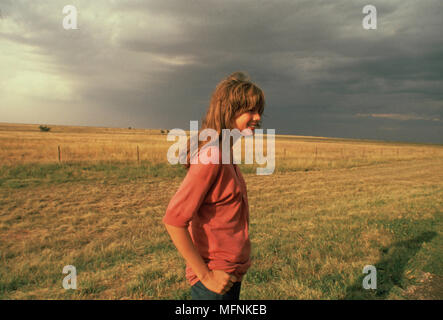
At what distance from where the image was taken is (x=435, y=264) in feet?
14.3

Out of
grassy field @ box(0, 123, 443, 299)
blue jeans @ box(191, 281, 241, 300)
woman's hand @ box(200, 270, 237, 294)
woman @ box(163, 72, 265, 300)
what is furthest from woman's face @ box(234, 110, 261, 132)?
grassy field @ box(0, 123, 443, 299)

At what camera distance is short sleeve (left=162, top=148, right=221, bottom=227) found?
132 cm

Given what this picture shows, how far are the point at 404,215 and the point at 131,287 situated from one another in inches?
268

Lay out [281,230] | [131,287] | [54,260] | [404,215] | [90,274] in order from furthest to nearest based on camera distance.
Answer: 1. [404,215]
2. [281,230]
3. [54,260]
4. [90,274]
5. [131,287]

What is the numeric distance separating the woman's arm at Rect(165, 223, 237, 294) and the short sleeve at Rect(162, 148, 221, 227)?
0.05m

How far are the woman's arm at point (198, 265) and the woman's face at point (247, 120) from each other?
0.61 m

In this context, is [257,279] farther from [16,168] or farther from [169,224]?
[16,168]

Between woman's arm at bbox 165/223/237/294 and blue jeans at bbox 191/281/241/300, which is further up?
woman's arm at bbox 165/223/237/294

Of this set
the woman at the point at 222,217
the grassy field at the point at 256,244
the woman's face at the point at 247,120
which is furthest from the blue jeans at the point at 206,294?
the grassy field at the point at 256,244

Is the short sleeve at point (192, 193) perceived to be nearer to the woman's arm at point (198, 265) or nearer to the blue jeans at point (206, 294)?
the woman's arm at point (198, 265)

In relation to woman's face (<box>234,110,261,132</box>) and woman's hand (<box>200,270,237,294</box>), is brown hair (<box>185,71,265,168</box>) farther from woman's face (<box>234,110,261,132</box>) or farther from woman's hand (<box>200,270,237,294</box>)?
woman's hand (<box>200,270,237,294</box>)

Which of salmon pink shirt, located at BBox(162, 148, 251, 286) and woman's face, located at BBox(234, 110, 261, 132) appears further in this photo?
woman's face, located at BBox(234, 110, 261, 132)
